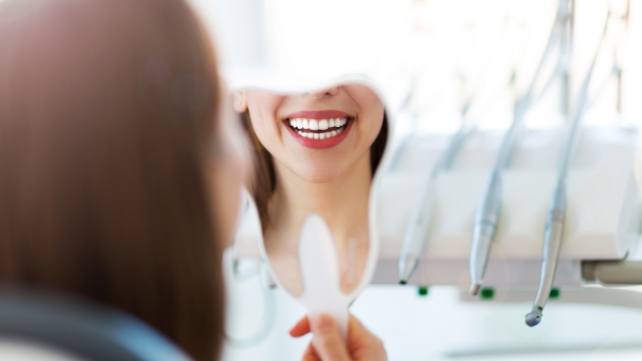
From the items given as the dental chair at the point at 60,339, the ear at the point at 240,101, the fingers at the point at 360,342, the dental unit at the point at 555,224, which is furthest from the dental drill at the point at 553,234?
the dental chair at the point at 60,339

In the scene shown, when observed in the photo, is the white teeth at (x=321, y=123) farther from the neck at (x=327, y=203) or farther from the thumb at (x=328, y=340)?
the thumb at (x=328, y=340)

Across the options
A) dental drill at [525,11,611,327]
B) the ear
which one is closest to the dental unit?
dental drill at [525,11,611,327]

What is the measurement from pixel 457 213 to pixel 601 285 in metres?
0.13

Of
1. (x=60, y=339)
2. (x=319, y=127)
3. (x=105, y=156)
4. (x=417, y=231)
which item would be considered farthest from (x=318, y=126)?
(x=60, y=339)

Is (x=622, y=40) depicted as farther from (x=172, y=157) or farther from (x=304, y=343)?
(x=172, y=157)

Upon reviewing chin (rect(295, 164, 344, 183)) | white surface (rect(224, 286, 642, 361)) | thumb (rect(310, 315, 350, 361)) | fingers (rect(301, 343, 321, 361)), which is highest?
chin (rect(295, 164, 344, 183))

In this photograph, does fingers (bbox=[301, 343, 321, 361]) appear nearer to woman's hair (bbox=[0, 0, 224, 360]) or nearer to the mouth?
the mouth

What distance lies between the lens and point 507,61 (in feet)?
3.04

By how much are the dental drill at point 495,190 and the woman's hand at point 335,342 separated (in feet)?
0.30

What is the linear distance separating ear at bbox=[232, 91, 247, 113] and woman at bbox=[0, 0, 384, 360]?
0.25 m

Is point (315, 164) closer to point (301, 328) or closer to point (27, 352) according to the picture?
point (301, 328)

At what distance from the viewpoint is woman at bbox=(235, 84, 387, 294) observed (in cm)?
70

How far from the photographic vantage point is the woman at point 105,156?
0.42 metres


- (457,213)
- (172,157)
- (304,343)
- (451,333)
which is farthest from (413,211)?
(172,157)
